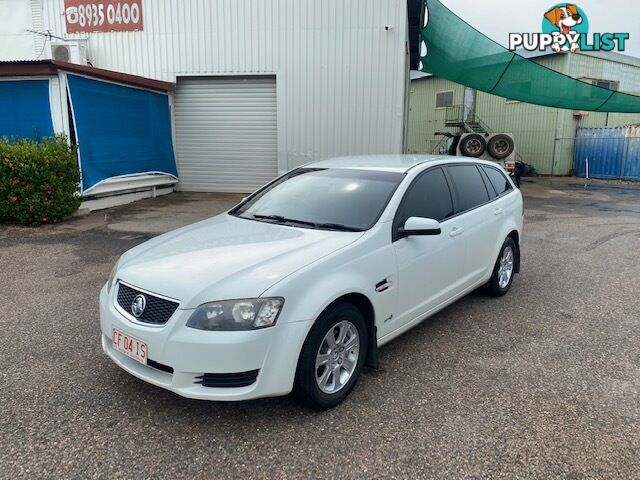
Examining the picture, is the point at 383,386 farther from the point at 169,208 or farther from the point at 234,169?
the point at 234,169

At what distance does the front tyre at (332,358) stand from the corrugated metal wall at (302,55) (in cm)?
Result: 969

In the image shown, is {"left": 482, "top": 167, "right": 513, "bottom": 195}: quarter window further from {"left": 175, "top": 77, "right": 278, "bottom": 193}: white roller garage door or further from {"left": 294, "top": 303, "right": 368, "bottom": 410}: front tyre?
{"left": 175, "top": 77, "right": 278, "bottom": 193}: white roller garage door

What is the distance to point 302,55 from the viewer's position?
41.0 feet

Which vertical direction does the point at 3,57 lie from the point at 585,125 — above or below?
above

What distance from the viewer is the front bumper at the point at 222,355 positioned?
262cm

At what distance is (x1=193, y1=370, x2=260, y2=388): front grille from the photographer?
2.68 metres

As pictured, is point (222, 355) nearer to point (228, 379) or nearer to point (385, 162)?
point (228, 379)

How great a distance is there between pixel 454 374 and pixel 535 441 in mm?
815

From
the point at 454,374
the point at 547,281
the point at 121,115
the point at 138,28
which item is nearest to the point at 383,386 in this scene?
the point at 454,374

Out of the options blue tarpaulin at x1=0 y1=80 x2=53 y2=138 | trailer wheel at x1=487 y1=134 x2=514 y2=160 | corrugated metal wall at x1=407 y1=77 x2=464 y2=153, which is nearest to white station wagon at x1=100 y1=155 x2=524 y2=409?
blue tarpaulin at x1=0 y1=80 x2=53 y2=138

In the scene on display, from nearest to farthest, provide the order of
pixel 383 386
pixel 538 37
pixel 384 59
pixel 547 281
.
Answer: pixel 383 386, pixel 547 281, pixel 384 59, pixel 538 37

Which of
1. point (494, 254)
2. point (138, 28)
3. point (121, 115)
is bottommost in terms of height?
point (494, 254)

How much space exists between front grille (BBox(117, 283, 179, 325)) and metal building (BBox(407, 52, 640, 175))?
22.6 m

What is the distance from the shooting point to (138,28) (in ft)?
43.3
